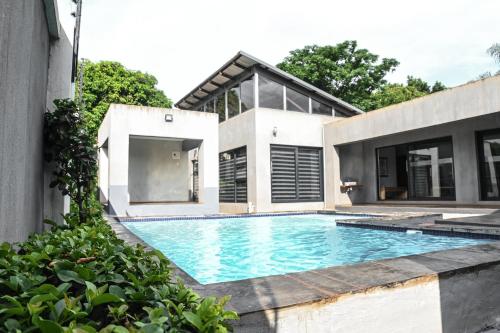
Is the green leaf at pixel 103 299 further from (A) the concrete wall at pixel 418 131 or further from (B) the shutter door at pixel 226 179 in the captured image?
(B) the shutter door at pixel 226 179

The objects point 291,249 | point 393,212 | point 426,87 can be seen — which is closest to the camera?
point 291,249

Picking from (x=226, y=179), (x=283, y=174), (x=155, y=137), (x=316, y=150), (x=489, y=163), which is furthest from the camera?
(x=226, y=179)

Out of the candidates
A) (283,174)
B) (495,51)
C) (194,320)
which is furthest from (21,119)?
(495,51)

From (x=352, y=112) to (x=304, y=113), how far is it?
112 inches

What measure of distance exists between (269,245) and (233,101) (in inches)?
376

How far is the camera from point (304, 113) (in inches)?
555

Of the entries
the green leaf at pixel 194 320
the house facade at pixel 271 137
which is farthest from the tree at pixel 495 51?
the green leaf at pixel 194 320

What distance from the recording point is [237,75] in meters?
14.9

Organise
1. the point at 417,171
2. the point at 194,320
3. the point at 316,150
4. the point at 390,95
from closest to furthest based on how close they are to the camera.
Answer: the point at 194,320
the point at 417,171
the point at 316,150
the point at 390,95

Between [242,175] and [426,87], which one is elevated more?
[426,87]

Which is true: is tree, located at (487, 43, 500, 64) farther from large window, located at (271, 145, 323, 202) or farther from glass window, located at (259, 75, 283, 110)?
glass window, located at (259, 75, 283, 110)

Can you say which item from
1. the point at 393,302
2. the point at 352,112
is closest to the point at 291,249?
the point at 393,302

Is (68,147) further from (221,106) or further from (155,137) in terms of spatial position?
(221,106)

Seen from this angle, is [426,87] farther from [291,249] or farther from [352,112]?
[291,249]
